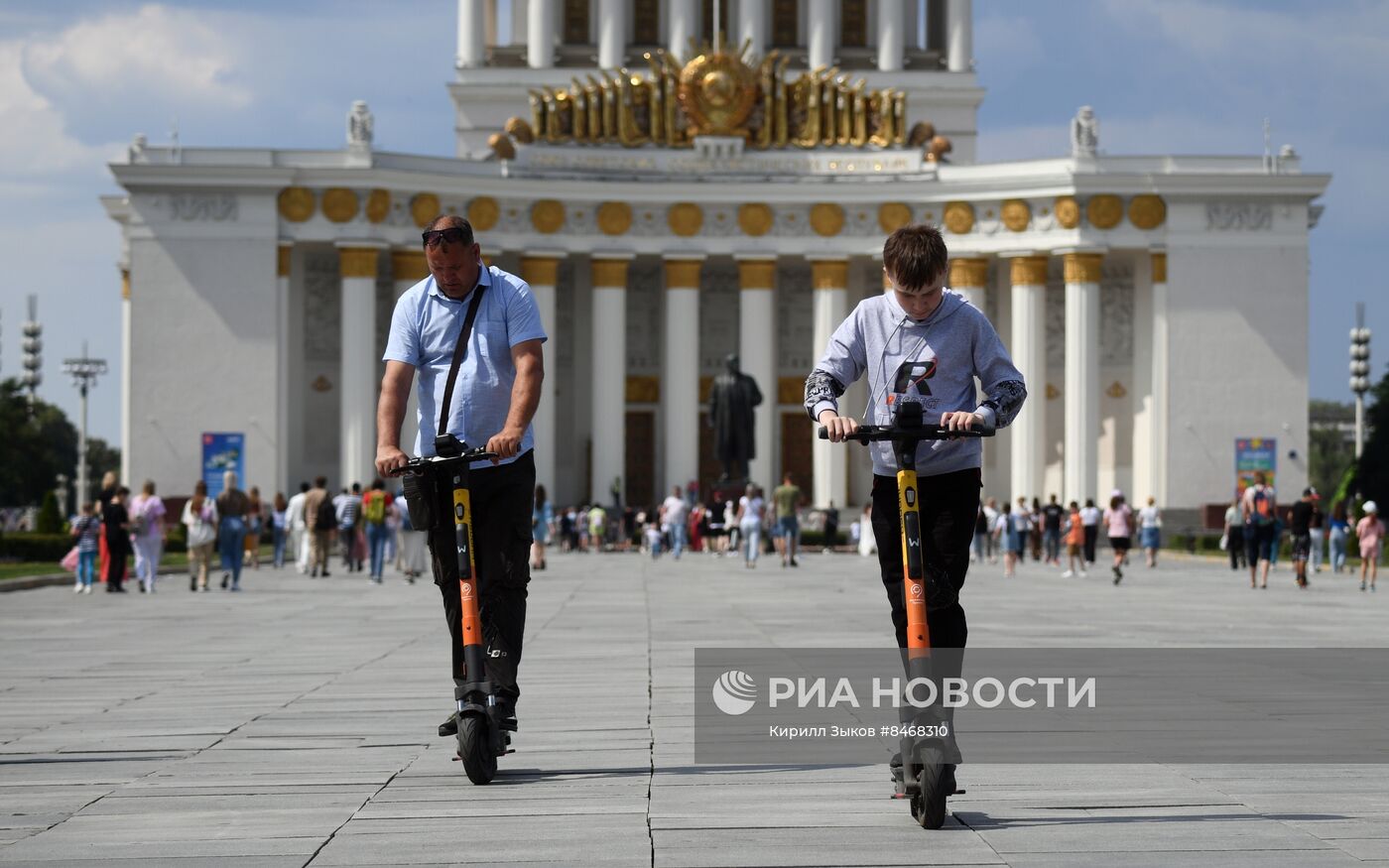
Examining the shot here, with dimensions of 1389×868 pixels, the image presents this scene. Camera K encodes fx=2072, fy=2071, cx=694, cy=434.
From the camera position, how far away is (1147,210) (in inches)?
2498

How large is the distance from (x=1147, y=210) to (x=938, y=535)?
57.9 m

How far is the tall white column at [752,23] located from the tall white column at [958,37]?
6783 mm

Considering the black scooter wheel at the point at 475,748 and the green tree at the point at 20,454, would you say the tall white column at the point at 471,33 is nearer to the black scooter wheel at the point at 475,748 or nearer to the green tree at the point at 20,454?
the green tree at the point at 20,454

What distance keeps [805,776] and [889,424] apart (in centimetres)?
167

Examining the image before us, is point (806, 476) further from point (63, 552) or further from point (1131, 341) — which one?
point (63, 552)

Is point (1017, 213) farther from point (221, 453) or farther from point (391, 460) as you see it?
point (391, 460)

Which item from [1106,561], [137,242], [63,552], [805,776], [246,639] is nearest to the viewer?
[805,776]

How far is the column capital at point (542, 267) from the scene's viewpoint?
65000 millimetres

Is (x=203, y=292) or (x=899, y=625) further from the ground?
(x=203, y=292)

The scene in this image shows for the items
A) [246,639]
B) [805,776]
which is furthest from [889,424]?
[246,639]

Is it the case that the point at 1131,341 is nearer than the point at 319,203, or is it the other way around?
the point at 319,203

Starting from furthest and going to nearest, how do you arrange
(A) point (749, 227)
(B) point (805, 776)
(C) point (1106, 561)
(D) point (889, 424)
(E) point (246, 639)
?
1. (A) point (749, 227)
2. (C) point (1106, 561)
3. (E) point (246, 639)
4. (B) point (805, 776)
5. (D) point (889, 424)

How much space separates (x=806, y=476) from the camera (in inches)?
2709

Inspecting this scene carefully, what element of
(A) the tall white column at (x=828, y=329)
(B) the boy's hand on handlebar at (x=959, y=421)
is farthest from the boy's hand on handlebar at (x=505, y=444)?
(A) the tall white column at (x=828, y=329)
